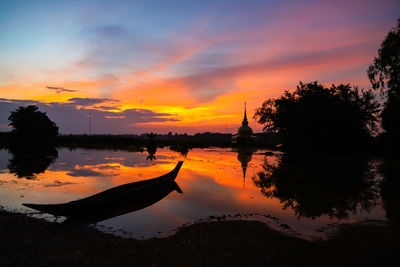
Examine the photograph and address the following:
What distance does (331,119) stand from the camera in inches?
1724

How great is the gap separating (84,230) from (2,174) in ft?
49.3

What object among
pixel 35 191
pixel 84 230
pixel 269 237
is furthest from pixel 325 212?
pixel 35 191

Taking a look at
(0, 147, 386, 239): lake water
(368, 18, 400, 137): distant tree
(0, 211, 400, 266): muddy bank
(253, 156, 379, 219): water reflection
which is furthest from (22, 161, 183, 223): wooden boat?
(368, 18, 400, 137): distant tree

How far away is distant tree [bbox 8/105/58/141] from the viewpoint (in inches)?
2547

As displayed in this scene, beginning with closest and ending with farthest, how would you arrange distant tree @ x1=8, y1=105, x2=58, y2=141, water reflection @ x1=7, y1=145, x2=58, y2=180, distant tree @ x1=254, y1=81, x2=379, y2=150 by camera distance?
1. water reflection @ x1=7, y1=145, x2=58, y2=180
2. distant tree @ x1=254, y1=81, x2=379, y2=150
3. distant tree @ x1=8, y1=105, x2=58, y2=141

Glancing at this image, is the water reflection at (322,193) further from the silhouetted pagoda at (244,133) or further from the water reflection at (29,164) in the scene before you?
the silhouetted pagoda at (244,133)

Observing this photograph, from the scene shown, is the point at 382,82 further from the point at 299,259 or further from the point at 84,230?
the point at 84,230

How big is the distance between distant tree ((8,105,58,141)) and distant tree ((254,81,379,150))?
62971 millimetres

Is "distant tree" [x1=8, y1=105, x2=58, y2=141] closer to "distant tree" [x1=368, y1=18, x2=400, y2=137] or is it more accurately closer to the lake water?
the lake water

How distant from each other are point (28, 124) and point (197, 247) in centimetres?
7281

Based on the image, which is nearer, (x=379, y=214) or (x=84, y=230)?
(x=84, y=230)

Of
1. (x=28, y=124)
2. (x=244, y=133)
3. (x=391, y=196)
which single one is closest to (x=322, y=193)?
(x=391, y=196)

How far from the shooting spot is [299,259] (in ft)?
21.8

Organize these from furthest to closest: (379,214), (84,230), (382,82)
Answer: (382,82)
(379,214)
(84,230)
